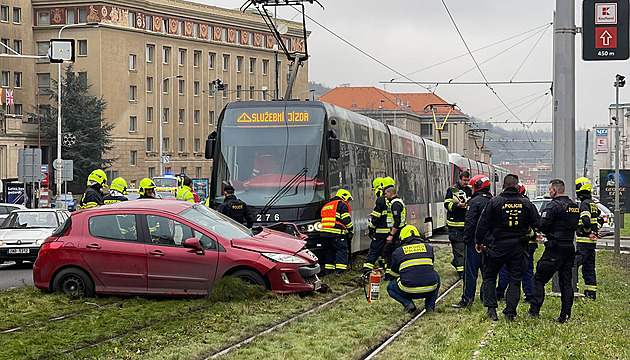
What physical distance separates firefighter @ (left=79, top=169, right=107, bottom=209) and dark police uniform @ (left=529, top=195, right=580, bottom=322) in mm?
8758

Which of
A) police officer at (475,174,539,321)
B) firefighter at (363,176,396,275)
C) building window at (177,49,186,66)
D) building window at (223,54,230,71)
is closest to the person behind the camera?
police officer at (475,174,539,321)

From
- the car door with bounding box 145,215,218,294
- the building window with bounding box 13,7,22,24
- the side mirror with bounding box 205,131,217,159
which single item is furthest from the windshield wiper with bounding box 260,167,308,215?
the building window with bounding box 13,7,22,24

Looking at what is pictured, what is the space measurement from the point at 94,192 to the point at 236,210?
2.85 metres

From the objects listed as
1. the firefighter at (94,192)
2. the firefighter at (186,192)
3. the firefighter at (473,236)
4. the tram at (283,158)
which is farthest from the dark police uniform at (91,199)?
the firefighter at (473,236)

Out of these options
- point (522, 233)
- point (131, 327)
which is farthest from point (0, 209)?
point (522, 233)

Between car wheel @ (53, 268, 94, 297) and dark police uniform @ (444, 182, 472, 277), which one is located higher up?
dark police uniform @ (444, 182, 472, 277)

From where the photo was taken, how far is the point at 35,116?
76.8 meters

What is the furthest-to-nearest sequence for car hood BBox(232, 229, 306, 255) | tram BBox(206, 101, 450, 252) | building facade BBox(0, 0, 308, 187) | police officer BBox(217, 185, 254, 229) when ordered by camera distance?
1. building facade BBox(0, 0, 308, 187)
2. tram BBox(206, 101, 450, 252)
3. police officer BBox(217, 185, 254, 229)
4. car hood BBox(232, 229, 306, 255)

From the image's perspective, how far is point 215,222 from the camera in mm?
14383

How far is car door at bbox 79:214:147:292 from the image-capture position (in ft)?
45.0

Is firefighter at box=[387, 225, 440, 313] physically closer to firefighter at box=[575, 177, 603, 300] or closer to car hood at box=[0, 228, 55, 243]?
firefighter at box=[575, 177, 603, 300]

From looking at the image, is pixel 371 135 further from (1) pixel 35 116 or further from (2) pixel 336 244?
(1) pixel 35 116

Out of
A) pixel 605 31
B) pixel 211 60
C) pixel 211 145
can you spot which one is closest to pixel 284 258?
pixel 211 145

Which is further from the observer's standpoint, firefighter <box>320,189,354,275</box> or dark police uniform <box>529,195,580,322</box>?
firefighter <box>320,189,354,275</box>
